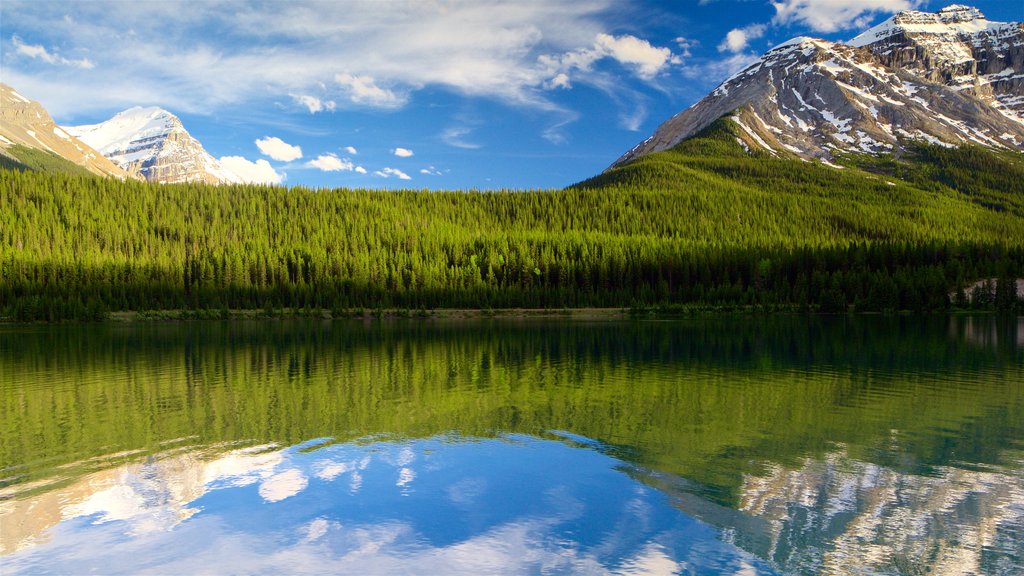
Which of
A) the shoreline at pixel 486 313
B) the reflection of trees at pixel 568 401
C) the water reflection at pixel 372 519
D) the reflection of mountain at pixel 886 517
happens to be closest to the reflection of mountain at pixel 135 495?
the water reflection at pixel 372 519

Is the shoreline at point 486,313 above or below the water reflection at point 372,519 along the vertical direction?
above

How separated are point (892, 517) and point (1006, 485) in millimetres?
5658

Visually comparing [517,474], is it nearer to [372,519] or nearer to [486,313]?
[372,519]

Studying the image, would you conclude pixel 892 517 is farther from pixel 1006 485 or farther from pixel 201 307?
pixel 201 307

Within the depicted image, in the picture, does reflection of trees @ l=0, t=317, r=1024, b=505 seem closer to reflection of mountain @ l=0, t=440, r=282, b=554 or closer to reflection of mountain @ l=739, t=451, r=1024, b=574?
reflection of mountain @ l=739, t=451, r=1024, b=574

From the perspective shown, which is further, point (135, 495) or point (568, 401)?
point (568, 401)

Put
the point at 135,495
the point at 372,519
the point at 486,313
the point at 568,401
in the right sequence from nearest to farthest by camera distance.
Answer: the point at 372,519 < the point at 135,495 < the point at 568,401 < the point at 486,313

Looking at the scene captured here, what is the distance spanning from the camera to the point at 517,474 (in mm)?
23297

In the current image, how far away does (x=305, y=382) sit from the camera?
46.2 m

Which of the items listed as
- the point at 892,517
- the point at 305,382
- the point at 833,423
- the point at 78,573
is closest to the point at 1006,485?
the point at 892,517

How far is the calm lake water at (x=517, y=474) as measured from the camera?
54.9 ft

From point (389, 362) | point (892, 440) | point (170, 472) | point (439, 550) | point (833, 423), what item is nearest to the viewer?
point (439, 550)

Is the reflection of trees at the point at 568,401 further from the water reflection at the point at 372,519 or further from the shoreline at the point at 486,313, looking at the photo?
the shoreline at the point at 486,313

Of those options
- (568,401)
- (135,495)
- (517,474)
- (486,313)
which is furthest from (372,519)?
(486,313)
